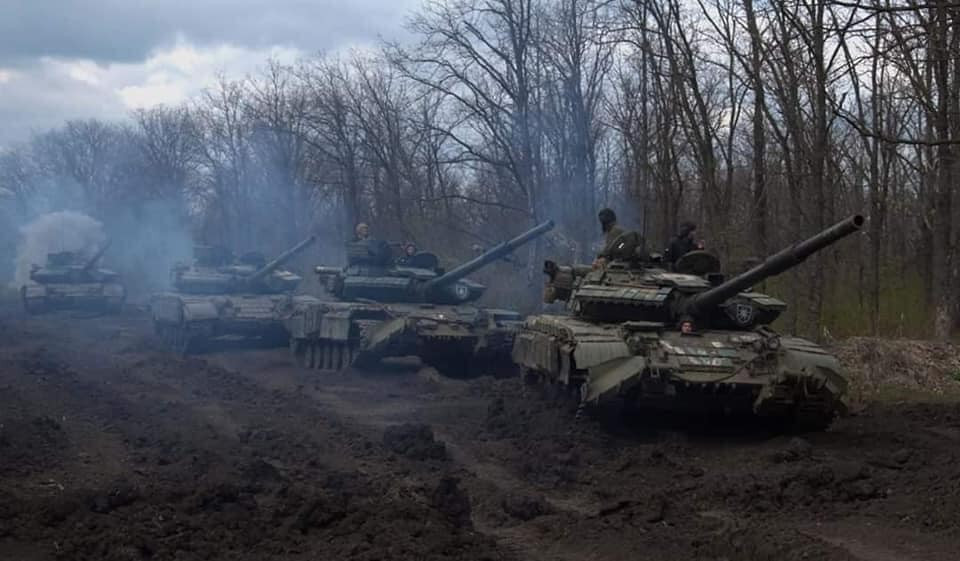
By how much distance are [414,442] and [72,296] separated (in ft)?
76.5

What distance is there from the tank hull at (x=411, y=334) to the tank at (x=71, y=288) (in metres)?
14.8

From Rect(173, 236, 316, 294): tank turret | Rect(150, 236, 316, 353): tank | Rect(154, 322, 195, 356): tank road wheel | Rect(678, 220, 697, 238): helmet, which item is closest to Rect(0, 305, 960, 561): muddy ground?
Rect(678, 220, 697, 238): helmet

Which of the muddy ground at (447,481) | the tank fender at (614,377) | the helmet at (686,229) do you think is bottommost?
the muddy ground at (447,481)

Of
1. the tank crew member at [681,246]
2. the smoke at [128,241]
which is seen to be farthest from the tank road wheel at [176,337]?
the smoke at [128,241]

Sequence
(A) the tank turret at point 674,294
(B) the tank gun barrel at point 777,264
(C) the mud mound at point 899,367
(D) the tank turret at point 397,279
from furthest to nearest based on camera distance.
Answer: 1. (D) the tank turret at point 397,279
2. (C) the mud mound at point 899,367
3. (A) the tank turret at point 674,294
4. (B) the tank gun barrel at point 777,264

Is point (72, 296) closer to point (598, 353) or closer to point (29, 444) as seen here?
point (29, 444)

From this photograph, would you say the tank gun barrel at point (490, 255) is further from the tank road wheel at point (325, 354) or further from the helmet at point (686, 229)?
the helmet at point (686, 229)

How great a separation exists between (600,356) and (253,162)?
34736 millimetres

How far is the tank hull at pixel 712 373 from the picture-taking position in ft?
36.6

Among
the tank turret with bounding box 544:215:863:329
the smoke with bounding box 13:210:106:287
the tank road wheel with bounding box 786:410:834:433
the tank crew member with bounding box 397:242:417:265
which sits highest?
the smoke with bounding box 13:210:106:287

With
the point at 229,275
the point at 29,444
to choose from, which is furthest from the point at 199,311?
the point at 29,444

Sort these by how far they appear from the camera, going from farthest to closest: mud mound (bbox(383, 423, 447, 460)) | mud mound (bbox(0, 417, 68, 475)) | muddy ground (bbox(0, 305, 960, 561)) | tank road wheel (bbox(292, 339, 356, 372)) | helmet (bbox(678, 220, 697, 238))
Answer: tank road wheel (bbox(292, 339, 356, 372)) < helmet (bbox(678, 220, 697, 238)) < mud mound (bbox(383, 423, 447, 460)) < mud mound (bbox(0, 417, 68, 475)) < muddy ground (bbox(0, 305, 960, 561))

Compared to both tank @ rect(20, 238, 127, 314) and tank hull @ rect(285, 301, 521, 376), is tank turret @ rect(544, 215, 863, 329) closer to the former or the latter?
tank hull @ rect(285, 301, 521, 376)

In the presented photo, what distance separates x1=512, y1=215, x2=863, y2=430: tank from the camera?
1118cm
